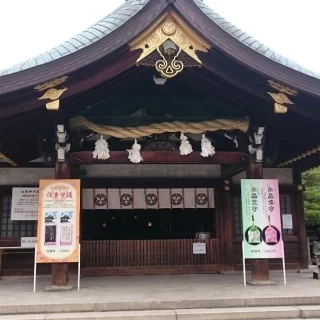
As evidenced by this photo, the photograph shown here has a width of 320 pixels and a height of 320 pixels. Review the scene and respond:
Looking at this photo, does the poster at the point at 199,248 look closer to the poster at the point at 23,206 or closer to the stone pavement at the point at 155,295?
the stone pavement at the point at 155,295

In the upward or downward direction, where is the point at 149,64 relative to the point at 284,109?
upward

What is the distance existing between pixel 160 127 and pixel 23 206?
A: 436cm

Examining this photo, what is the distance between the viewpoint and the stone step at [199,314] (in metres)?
5.83

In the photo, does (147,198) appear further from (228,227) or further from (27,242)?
(27,242)

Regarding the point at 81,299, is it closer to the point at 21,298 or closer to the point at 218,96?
the point at 21,298

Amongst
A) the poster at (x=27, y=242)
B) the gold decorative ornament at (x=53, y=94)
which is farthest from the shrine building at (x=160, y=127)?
the poster at (x=27, y=242)

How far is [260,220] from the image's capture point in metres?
7.88

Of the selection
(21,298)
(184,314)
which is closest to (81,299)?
(21,298)

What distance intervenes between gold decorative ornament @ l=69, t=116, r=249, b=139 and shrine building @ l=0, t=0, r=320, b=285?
0.06ft

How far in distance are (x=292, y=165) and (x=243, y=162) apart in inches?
126

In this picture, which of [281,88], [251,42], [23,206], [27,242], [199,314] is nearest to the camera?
[199,314]

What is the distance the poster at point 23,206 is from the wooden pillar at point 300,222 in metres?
6.69

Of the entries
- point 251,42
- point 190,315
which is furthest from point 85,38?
point 190,315

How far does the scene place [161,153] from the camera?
310 inches
